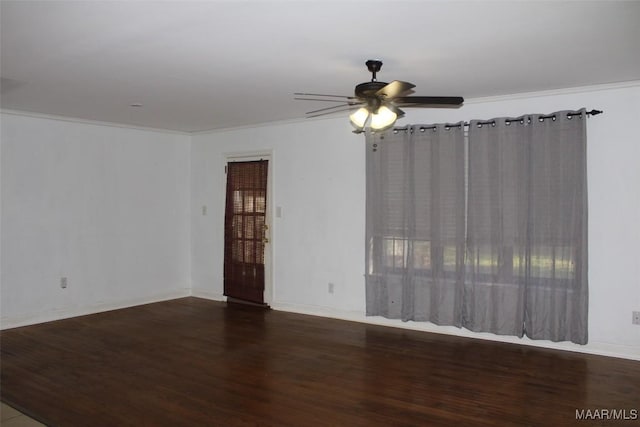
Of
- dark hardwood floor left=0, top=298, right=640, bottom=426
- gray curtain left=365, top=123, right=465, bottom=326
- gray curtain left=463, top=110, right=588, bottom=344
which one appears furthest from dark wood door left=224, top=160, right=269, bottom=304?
gray curtain left=463, top=110, right=588, bottom=344

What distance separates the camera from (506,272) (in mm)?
4734

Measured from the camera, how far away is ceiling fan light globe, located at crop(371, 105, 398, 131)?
3512 millimetres

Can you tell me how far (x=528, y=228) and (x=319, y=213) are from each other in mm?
2479

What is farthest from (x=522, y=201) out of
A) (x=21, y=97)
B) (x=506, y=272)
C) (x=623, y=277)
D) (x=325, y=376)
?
(x=21, y=97)

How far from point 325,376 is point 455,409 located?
1097mm

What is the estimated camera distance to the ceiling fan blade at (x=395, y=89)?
312 centimetres

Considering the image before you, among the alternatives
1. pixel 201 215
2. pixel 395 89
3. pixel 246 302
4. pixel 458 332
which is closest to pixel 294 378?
pixel 458 332

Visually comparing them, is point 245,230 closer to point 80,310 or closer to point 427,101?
point 80,310

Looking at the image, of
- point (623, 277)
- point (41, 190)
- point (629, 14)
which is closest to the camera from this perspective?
point (629, 14)

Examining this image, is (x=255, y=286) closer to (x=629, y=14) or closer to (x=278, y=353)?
(x=278, y=353)

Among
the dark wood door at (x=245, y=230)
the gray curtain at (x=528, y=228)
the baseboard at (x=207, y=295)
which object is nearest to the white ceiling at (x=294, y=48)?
the gray curtain at (x=528, y=228)

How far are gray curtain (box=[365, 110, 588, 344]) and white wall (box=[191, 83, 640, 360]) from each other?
0.55 ft

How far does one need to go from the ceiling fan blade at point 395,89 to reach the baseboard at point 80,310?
482 centimetres

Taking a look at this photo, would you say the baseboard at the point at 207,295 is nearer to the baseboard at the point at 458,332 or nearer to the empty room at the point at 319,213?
the empty room at the point at 319,213
